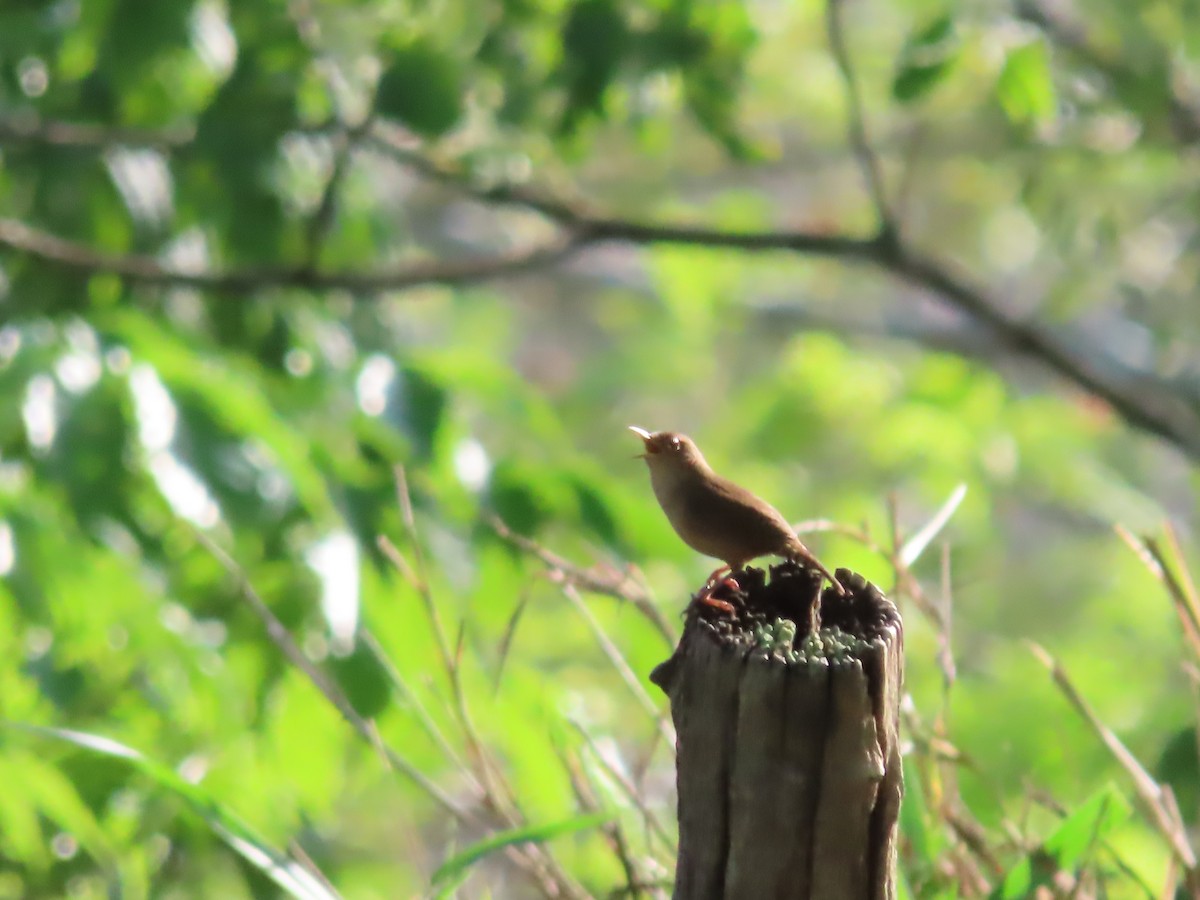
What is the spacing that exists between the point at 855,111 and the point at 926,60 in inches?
11.3

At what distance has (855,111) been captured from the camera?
288 centimetres

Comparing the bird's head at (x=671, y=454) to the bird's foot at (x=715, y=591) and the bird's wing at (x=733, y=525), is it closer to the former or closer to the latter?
the bird's wing at (x=733, y=525)

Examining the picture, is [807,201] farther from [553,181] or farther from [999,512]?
[553,181]

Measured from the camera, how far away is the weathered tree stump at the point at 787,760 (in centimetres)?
120

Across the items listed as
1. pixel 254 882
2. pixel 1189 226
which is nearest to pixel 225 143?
pixel 254 882

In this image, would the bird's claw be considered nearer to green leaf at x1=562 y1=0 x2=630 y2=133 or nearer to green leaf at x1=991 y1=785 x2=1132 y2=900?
green leaf at x1=991 y1=785 x2=1132 y2=900

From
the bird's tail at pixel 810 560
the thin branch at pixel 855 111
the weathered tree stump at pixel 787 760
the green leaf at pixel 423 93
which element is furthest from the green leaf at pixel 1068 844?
the green leaf at pixel 423 93

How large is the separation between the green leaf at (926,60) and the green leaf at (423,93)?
89cm

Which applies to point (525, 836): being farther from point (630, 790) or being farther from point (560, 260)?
point (560, 260)

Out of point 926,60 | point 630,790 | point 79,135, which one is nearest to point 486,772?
point 630,790

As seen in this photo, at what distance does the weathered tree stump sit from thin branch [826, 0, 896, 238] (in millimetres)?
1760

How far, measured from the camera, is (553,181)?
3.70 meters

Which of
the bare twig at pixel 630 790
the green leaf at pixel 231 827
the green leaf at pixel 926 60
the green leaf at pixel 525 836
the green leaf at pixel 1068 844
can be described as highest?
the green leaf at pixel 926 60

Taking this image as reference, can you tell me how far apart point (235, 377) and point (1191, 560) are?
705cm
